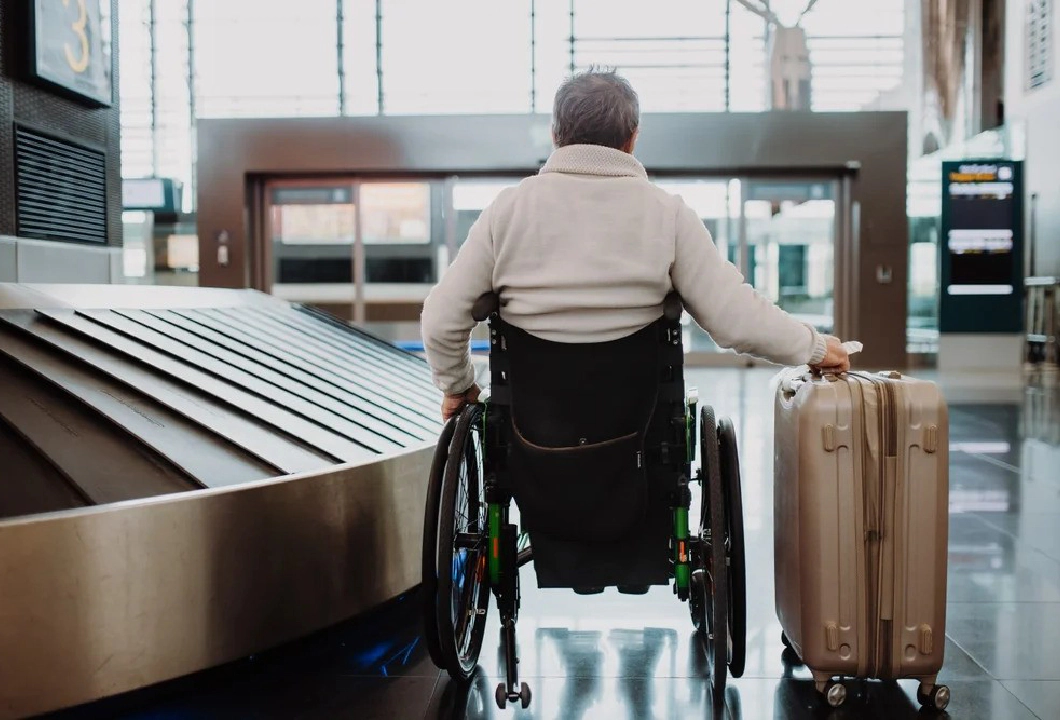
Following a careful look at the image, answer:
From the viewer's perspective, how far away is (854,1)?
17.0 m

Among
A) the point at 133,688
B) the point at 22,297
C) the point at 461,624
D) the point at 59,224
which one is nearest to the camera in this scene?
the point at 133,688

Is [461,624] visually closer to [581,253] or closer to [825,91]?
[581,253]

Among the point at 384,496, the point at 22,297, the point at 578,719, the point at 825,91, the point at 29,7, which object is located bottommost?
the point at 578,719

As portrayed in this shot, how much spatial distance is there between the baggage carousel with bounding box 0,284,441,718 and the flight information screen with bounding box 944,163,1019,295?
12876 millimetres

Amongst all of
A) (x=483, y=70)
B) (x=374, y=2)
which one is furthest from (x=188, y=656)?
(x=374, y=2)

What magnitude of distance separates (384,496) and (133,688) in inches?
35.3

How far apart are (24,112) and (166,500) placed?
4099 mm

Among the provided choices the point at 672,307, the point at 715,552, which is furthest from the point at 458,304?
the point at 715,552

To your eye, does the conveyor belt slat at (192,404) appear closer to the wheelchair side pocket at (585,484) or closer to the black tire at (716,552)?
the wheelchair side pocket at (585,484)

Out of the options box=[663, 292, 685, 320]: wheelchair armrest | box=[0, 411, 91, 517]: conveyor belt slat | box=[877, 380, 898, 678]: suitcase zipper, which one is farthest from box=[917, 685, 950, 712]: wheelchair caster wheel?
box=[0, 411, 91, 517]: conveyor belt slat

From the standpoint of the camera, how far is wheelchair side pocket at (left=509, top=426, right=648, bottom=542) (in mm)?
2281

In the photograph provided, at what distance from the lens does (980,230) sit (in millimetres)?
14539

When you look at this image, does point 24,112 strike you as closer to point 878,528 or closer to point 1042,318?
point 878,528

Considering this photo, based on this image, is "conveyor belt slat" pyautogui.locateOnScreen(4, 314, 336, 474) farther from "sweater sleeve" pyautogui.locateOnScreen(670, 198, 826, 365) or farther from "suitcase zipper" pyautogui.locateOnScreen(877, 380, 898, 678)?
"suitcase zipper" pyautogui.locateOnScreen(877, 380, 898, 678)
